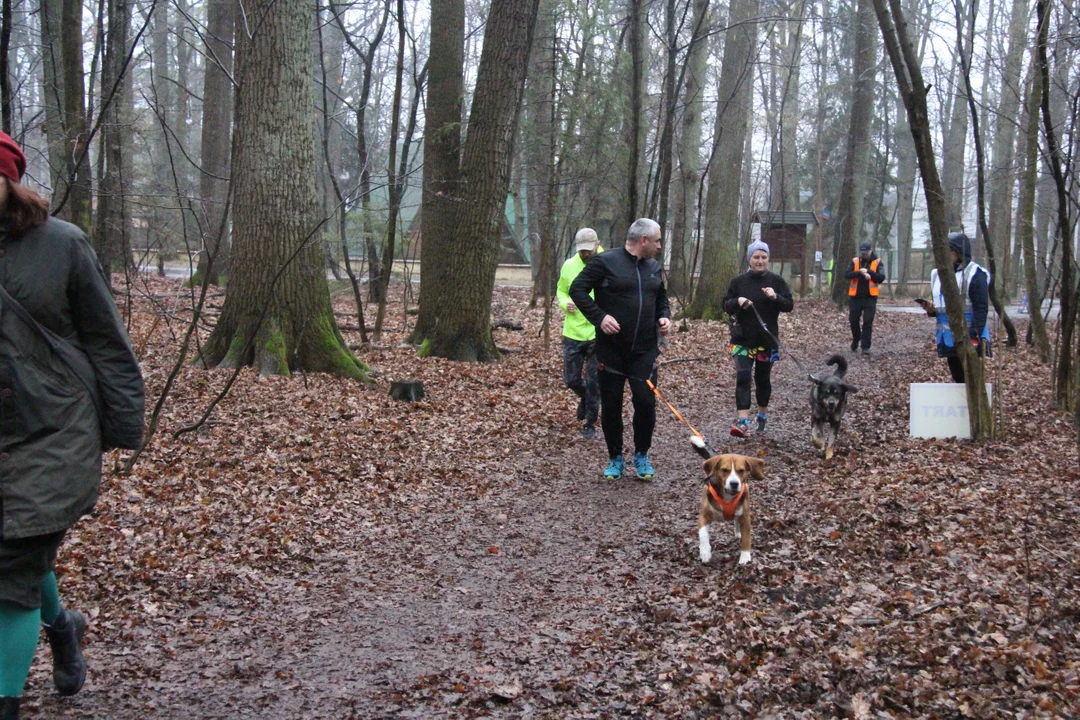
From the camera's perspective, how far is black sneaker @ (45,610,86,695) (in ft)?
11.5

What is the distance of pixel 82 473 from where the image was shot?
10.1 ft

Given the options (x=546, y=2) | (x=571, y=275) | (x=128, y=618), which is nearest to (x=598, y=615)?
(x=128, y=618)

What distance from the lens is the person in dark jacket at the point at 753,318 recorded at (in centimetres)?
938

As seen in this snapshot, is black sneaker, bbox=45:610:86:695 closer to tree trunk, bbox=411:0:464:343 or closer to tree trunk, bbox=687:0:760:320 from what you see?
tree trunk, bbox=411:0:464:343

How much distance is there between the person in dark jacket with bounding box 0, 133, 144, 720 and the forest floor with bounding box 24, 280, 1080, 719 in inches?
35.6

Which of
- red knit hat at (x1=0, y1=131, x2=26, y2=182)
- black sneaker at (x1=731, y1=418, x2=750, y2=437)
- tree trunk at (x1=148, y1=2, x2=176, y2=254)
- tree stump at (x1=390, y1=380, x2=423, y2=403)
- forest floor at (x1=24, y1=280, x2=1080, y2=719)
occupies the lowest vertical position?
forest floor at (x1=24, y1=280, x2=1080, y2=719)

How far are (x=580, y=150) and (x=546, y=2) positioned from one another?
3.46 m

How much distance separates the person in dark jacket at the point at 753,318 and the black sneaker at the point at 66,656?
7.07 metres

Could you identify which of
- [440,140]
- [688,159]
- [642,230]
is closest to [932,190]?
[642,230]

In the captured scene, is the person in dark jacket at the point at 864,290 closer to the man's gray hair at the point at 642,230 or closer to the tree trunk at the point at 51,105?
the man's gray hair at the point at 642,230

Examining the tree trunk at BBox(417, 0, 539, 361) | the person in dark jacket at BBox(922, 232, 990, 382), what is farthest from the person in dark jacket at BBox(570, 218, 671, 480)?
the tree trunk at BBox(417, 0, 539, 361)

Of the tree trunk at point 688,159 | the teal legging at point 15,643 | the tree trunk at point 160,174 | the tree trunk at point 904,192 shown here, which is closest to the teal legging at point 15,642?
the teal legging at point 15,643

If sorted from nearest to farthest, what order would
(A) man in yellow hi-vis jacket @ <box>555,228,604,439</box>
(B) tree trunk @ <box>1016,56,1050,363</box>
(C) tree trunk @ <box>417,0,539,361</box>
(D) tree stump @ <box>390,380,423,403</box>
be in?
(A) man in yellow hi-vis jacket @ <box>555,228,604,439</box>
(B) tree trunk @ <box>1016,56,1050,363</box>
(D) tree stump @ <box>390,380,423,403</box>
(C) tree trunk @ <box>417,0,539,361</box>

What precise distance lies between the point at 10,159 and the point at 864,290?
48.3 feet
